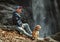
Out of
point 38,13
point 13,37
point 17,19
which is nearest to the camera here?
point 13,37

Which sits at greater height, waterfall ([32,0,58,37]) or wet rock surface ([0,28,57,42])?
waterfall ([32,0,58,37])

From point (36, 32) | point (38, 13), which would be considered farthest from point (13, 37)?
point (38, 13)

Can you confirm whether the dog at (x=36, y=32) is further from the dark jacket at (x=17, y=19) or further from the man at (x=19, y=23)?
the dark jacket at (x=17, y=19)

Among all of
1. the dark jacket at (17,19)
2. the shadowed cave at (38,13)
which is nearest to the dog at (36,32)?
the shadowed cave at (38,13)

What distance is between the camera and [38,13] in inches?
168

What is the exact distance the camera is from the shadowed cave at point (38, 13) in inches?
162

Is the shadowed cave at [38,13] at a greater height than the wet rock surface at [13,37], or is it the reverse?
the shadowed cave at [38,13]

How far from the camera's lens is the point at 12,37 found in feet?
13.3

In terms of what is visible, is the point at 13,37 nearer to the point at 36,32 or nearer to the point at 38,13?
the point at 36,32

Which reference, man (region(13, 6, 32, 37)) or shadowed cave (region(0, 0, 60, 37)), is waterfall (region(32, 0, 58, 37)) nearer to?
shadowed cave (region(0, 0, 60, 37))

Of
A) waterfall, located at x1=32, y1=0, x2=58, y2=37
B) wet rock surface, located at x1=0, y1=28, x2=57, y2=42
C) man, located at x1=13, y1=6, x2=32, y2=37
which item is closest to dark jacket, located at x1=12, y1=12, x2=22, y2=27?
man, located at x1=13, y1=6, x2=32, y2=37

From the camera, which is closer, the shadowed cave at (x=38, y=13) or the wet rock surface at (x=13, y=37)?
the wet rock surface at (x=13, y=37)

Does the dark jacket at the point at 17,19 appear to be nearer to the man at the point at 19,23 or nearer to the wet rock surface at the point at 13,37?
the man at the point at 19,23

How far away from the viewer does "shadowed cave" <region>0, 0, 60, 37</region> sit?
4125mm
